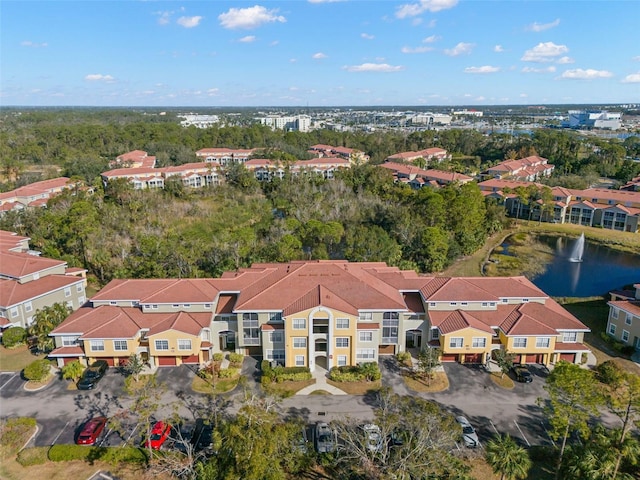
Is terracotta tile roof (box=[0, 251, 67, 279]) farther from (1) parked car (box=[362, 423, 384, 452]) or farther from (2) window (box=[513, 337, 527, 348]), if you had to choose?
(2) window (box=[513, 337, 527, 348])

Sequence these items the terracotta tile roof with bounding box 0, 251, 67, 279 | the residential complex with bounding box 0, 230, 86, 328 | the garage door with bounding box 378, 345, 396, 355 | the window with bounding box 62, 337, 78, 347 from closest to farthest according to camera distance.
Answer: the window with bounding box 62, 337, 78, 347
the garage door with bounding box 378, 345, 396, 355
the residential complex with bounding box 0, 230, 86, 328
the terracotta tile roof with bounding box 0, 251, 67, 279

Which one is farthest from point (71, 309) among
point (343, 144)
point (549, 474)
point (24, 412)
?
point (343, 144)

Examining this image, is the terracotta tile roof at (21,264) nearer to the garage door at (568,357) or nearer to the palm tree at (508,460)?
the palm tree at (508,460)

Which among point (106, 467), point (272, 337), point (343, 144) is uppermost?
point (343, 144)

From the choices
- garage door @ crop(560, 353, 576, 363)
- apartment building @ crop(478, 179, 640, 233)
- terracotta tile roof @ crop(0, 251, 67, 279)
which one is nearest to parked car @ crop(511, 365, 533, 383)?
garage door @ crop(560, 353, 576, 363)

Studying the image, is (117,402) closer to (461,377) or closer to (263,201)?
(461,377)

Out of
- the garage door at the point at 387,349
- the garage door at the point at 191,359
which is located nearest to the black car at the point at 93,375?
the garage door at the point at 191,359
